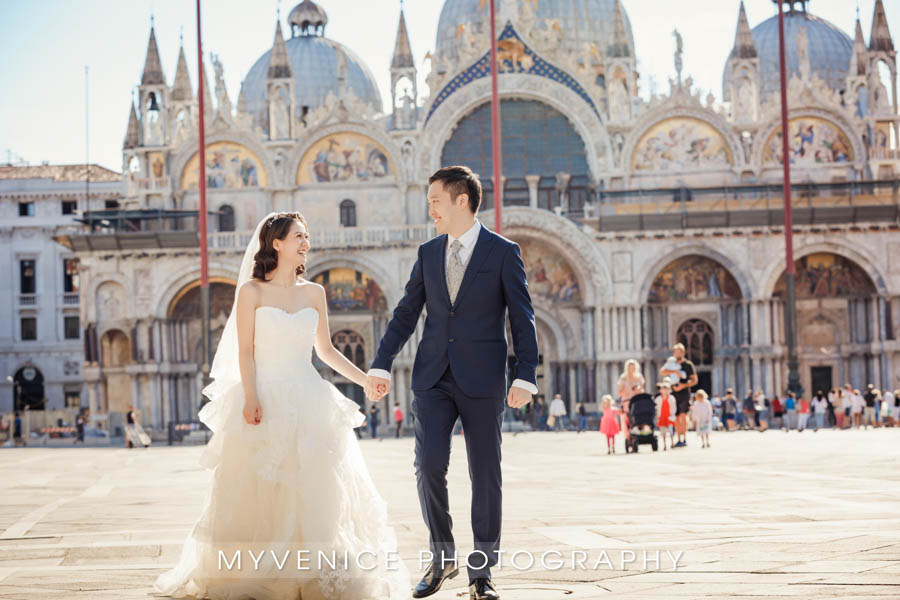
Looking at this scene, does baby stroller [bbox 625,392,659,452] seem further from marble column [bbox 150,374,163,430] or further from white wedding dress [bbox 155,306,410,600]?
marble column [bbox 150,374,163,430]

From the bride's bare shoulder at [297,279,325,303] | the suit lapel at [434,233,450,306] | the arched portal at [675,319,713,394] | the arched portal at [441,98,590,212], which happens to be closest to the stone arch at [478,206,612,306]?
the arched portal at [441,98,590,212]

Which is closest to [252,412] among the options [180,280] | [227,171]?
[180,280]

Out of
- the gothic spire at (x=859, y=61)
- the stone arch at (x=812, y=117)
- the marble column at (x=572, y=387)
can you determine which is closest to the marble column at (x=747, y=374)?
the marble column at (x=572, y=387)

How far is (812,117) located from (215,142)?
828 inches

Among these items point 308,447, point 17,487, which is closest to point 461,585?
point 308,447

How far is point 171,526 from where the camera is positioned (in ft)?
35.0

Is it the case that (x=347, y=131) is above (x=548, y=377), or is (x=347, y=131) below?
above

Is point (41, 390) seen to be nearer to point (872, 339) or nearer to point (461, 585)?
point (872, 339)

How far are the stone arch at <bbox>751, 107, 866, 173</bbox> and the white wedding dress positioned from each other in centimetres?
4135

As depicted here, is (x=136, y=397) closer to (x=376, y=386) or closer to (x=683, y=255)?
(x=683, y=255)

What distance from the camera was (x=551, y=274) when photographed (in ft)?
153

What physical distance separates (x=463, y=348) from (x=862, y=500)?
210 inches

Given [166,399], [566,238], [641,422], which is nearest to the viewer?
[641,422]

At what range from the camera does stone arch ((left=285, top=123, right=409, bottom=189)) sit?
156 feet
